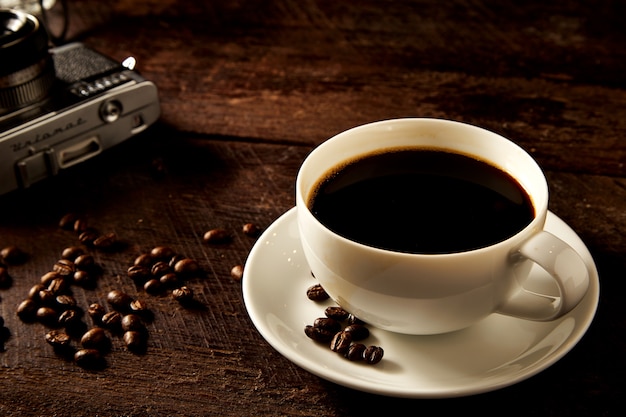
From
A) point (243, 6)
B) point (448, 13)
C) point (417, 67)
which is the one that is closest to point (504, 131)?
point (417, 67)

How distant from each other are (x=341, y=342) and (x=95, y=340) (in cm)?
31

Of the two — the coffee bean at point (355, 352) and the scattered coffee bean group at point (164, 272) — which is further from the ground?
the coffee bean at point (355, 352)

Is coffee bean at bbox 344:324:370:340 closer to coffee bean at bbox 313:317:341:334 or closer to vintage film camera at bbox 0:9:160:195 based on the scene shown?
coffee bean at bbox 313:317:341:334

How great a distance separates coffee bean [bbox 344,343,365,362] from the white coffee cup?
0.03 metres

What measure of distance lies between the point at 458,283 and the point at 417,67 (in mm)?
896

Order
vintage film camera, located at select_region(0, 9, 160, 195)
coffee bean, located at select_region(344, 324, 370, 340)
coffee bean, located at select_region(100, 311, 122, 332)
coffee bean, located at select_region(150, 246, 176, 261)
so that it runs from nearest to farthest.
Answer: coffee bean, located at select_region(344, 324, 370, 340) → coffee bean, located at select_region(100, 311, 122, 332) → coffee bean, located at select_region(150, 246, 176, 261) → vintage film camera, located at select_region(0, 9, 160, 195)

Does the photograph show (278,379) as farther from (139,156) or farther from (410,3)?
(410,3)

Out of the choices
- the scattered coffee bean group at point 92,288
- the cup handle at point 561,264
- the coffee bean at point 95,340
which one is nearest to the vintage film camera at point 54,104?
the scattered coffee bean group at point 92,288

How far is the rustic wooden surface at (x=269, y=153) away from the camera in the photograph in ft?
2.80

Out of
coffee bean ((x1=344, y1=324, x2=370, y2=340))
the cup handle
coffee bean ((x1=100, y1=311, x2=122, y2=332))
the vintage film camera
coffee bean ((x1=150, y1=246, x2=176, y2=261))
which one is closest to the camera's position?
the cup handle

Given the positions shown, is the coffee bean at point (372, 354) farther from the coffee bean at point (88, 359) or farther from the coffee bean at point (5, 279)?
the coffee bean at point (5, 279)

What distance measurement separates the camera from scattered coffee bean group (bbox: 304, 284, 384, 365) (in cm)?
81

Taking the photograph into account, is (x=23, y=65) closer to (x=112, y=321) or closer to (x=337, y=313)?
(x=112, y=321)

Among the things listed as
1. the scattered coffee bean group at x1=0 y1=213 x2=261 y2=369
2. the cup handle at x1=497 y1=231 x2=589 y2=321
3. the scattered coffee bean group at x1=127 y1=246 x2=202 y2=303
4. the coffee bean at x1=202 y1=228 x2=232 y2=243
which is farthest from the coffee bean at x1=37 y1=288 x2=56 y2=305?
the cup handle at x1=497 y1=231 x2=589 y2=321
